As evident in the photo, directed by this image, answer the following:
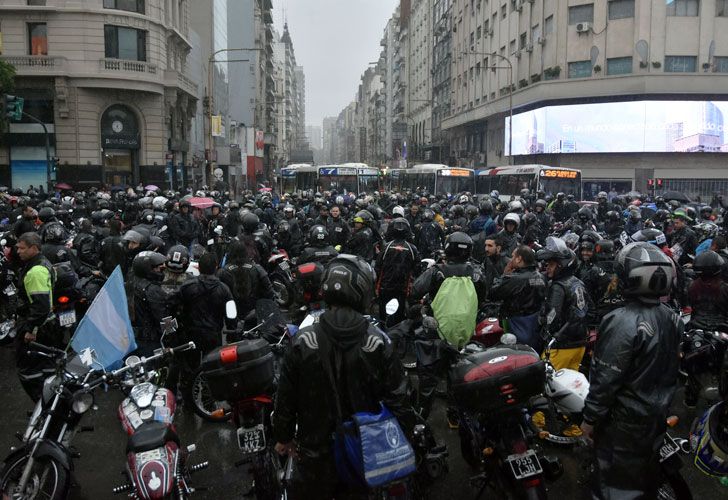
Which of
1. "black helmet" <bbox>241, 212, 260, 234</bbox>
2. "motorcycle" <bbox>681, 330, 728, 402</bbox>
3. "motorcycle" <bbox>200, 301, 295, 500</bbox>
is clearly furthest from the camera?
"black helmet" <bbox>241, 212, 260, 234</bbox>

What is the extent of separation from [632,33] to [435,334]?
3976 centimetres

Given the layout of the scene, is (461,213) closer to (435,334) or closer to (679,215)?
(679,215)

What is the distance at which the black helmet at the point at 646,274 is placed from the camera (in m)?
3.70

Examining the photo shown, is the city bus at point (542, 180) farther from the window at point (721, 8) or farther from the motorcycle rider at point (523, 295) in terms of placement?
the motorcycle rider at point (523, 295)

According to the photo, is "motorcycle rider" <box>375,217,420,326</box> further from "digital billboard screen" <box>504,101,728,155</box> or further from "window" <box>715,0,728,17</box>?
"window" <box>715,0,728,17</box>

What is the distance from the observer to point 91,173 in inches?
1432

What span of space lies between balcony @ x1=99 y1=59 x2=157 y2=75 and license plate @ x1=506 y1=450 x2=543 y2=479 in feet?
120

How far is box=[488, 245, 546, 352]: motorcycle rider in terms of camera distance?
249 inches

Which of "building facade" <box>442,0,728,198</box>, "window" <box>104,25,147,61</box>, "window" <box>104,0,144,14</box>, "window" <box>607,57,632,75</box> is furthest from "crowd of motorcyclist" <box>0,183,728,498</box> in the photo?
"window" <box>607,57,632,75</box>

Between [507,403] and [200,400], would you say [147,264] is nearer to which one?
[200,400]

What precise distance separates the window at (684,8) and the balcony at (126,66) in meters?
30.9

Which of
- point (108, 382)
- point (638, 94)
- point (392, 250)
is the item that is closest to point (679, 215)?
point (392, 250)

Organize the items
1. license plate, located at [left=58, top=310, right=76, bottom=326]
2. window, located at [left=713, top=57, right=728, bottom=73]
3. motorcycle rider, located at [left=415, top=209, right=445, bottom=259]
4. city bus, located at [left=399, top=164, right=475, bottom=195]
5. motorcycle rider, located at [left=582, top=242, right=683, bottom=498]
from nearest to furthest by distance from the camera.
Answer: motorcycle rider, located at [left=582, top=242, right=683, bottom=498] → license plate, located at [left=58, top=310, right=76, bottom=326] → motorcycle rider, located at [left=415, top=209, right=445, bottom=259] → city bus, located at [left=399, top=164, right=475, bottom=195] → window, located at [left=713, top=57, right=728, bottom=73]

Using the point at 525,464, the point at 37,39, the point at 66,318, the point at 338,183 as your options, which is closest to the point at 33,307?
the point at 66,318
